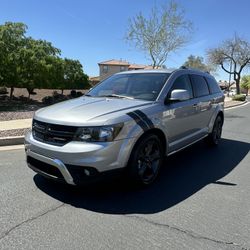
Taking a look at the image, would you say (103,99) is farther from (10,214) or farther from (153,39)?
(153,39)

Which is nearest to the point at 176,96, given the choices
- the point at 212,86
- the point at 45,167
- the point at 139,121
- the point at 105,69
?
the point at 139,121

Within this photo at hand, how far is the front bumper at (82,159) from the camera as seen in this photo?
3.97 metres

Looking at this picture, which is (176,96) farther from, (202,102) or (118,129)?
(202,102)

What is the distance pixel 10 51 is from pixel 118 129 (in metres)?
13.7

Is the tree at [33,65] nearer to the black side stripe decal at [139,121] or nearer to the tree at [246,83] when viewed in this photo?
the black side stripe decal at [139,121]

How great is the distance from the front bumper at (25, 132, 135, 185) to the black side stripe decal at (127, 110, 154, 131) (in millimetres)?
339

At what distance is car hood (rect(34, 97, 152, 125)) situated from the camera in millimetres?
4133

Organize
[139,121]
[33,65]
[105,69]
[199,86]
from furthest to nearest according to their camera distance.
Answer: [105,69]
[33,65]
[199,86]
[139,121]

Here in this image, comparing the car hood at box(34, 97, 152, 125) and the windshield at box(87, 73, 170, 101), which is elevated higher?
the windshield at box(87, 73, 170, 101)

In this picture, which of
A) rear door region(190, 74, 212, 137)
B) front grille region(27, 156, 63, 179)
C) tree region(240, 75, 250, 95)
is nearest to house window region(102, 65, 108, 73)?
tree region(240, 75, 250, 95)

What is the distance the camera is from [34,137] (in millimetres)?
4562

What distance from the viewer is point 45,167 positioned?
4.34 meters

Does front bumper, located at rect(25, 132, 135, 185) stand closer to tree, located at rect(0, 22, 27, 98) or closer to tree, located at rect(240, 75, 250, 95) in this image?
tree, located at rect(0, 22, 27, 98)

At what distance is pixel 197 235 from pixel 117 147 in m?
1.42
